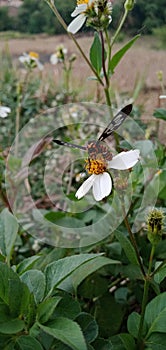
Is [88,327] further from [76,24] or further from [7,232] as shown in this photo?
[76,24]

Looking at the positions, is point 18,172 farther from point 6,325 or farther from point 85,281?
point 6,325

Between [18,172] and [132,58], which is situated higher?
[132,58]

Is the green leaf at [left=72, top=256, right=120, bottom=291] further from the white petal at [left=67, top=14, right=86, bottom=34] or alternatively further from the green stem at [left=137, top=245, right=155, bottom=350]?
the white petal at [left=67, top=14, right=86, bottom=34]

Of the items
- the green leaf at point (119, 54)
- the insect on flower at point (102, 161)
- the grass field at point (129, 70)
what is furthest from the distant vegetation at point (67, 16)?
the grass field at point (129, 70)

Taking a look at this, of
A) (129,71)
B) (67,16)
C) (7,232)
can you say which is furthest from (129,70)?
(7,232)

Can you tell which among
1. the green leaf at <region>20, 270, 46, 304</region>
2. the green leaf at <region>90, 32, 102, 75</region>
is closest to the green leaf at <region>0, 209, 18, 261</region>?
the green leaf at <region>20, 270, 46, 304</region>

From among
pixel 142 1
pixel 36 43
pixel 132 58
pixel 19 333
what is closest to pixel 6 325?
pixel 19 333

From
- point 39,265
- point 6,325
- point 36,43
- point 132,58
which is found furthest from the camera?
point 132,58

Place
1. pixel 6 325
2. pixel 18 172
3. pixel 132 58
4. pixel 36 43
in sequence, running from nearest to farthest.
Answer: pixel 6 325
pixel 18 172
pixel 36 43
pixel 132 58
